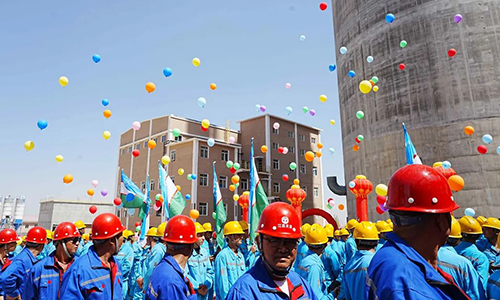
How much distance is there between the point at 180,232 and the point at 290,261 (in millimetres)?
1712

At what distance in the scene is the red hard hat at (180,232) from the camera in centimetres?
367

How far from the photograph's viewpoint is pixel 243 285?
2.17m

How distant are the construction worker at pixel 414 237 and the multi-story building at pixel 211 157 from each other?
2851cm

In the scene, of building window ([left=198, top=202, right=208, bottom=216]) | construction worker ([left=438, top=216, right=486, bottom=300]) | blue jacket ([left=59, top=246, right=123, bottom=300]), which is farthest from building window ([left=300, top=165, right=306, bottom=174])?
blue jacket ([left=59, top=246, right=123, bottom=300])

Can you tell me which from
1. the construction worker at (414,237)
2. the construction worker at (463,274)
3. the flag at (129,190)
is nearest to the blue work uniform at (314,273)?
the construction worker at (463,274)

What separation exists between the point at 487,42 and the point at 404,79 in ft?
12.9

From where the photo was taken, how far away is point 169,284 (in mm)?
3070

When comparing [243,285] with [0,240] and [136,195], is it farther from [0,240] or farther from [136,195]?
[136,195]

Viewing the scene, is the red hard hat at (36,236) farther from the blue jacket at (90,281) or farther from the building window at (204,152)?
the building window at (204,152)

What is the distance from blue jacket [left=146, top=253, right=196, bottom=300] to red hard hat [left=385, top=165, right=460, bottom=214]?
2.07 metres

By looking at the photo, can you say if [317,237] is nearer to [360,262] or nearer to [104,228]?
[360,262]

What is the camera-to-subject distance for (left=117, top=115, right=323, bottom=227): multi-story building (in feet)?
102

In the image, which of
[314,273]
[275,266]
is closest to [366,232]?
[314,273]

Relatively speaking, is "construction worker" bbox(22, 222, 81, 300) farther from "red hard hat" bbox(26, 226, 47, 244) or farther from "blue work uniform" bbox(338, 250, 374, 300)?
"blue work uniform" bbox(338, 250, 374, 300)
